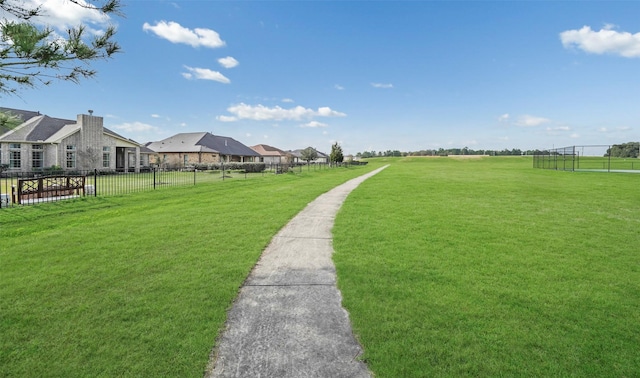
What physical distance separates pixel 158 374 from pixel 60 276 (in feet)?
11.0

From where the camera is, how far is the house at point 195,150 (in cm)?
5531

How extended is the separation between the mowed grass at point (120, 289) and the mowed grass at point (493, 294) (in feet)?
5.90

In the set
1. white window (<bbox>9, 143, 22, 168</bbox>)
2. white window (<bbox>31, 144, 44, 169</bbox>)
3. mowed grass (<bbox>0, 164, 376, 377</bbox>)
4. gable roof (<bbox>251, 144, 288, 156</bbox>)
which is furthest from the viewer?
gable roof (<bbox>251, 144, 288, 156</bbox>)

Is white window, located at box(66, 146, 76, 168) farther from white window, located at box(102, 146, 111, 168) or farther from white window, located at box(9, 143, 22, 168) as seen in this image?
white window, located at box(9, 143, 22, 168)

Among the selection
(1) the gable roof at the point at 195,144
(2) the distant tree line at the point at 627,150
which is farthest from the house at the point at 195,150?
(2) the distant tree line at the point at 627,150

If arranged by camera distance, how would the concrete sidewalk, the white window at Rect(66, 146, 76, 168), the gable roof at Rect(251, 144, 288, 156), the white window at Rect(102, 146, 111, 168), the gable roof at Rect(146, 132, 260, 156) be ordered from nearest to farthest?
the concrete sidewalk, the white window at Rect(66, 146, 76, 168), the white window at Rect(102, 146, 111, 168), the gable roof at Rect(146, 132, 260, 156), the gable roof at Rect(251, 144, 288, 156)

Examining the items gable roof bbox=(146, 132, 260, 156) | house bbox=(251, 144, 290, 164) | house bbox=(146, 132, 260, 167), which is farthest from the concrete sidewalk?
house bbox=(251, 144, 290, 164)

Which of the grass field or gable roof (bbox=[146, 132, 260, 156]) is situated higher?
gable roof (bbox=[146, 132, 260, 156])

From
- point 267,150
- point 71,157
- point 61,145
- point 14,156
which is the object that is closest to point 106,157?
point 71,157

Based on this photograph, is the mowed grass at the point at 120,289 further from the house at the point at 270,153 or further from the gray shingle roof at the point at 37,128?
the house at the point at 270,153

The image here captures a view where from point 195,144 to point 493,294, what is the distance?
58830 millimetres

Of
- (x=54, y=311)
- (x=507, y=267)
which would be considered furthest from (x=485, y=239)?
(x=54, y=311)

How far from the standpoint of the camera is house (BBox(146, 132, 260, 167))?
5531 centimetres

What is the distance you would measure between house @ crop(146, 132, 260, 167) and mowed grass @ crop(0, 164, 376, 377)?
154 feet
